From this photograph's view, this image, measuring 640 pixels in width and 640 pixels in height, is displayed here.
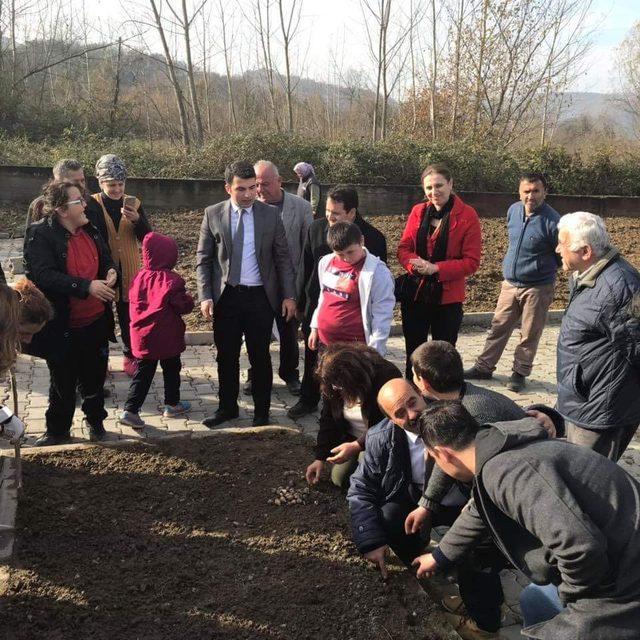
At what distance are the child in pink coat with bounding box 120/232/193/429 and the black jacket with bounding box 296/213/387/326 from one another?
0.94 metres

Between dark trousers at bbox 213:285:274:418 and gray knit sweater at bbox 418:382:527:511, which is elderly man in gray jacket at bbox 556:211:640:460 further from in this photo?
dark trousers at bbox 213:285:274:418

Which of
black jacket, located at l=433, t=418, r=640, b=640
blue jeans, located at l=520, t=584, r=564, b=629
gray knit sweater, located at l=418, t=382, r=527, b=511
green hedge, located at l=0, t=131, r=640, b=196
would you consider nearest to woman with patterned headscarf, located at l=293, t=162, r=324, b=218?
gray knit sweater, located at l=418, t=382, r=527, b=511

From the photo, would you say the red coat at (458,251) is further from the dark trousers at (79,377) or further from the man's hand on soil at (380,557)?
the man's hand on soil at (380,557)

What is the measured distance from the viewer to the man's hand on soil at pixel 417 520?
3.00m

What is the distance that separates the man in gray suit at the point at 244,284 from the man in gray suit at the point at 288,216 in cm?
56

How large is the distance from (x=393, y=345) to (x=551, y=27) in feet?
43.7

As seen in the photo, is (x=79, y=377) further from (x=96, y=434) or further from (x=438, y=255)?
(x=438, y=255)

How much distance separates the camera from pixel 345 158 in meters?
14.5

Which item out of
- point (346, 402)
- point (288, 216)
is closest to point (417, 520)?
point (346, 402)

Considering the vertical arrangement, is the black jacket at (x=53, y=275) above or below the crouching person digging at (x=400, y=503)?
above

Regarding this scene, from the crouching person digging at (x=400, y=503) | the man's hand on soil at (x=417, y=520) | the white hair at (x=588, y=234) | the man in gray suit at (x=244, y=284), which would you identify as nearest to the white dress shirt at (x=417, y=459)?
the crouching person digging at (x=400, y=503)

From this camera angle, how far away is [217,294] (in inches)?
192

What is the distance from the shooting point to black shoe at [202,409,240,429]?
16.3 feet

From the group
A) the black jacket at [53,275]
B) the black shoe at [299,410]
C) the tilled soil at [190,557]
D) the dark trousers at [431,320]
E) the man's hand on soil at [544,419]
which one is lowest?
the tilled soil at [190,557]
